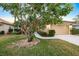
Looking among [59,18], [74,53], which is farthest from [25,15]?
[74,53]

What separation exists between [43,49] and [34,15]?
56 centimetres

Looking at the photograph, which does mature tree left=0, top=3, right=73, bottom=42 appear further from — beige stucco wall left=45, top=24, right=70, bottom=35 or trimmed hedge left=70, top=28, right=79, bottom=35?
trimmed hedge left=70, top=28, right=79, bottom=35

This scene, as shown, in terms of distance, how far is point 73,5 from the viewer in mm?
5172

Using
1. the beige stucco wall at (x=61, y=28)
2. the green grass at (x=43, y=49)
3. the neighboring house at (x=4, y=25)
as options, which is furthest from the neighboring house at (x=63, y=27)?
the neighboring house at (x=4, y=25)

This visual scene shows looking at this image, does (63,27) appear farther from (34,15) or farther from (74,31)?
(34,15)

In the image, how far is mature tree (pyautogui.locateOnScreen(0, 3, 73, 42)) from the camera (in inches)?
205

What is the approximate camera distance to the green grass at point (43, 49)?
5.18 meters

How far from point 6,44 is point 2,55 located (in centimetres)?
19

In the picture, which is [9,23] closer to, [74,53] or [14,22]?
[14,22]

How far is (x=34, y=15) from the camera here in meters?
5.23

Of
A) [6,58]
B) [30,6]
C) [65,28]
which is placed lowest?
[6,58]

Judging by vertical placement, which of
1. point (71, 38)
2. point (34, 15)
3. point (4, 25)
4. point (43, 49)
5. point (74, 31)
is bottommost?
point (43, 49)

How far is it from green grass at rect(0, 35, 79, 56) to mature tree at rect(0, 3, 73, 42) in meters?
0.19

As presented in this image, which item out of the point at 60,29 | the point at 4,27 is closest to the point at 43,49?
the point at 60,29
